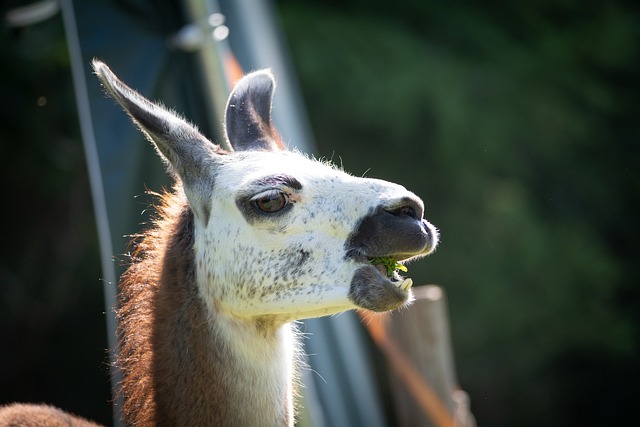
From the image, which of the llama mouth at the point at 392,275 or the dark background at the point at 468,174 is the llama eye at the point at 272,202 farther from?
the dark background at the point at 468,174

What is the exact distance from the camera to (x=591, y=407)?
9547mm

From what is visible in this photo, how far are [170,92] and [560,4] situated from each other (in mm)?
5781

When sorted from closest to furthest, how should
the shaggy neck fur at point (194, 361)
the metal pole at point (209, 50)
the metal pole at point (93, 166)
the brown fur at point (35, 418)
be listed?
the shaggy neck fur at point (194, 361)
the brown fur at point (35, 418)
the metal pole at point (93, 166)
the metal pole at point (209, 50)

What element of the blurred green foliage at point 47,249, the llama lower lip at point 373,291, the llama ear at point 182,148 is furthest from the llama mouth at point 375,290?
the blurred green foliage at point 47,249

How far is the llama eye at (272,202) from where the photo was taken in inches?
105

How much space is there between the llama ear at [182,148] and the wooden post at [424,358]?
2098 mm

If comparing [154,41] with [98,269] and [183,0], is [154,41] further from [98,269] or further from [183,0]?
[98,269]

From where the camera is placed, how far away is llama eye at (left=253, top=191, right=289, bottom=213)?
2662 millimetres

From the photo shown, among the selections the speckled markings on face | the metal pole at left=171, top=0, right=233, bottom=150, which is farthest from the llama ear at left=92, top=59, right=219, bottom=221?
the metal pole at left=171, top=0, right=233, bottom=150

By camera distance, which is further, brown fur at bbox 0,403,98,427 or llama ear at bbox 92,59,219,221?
brown fur at bbox 0,403,98,427

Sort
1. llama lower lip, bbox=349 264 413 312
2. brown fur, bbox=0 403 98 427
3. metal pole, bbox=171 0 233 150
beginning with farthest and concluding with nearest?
metal pole, bbox=171 0 233 150 → brown fur, bbox=0 403 98 427 → llama lower lip, bbox=349 264 413 312

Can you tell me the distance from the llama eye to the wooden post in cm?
214

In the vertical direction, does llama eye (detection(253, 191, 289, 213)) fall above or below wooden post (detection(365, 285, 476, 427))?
above

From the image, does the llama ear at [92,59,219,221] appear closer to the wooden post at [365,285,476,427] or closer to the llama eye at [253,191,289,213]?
the llama eye at [253,191,289,213]
